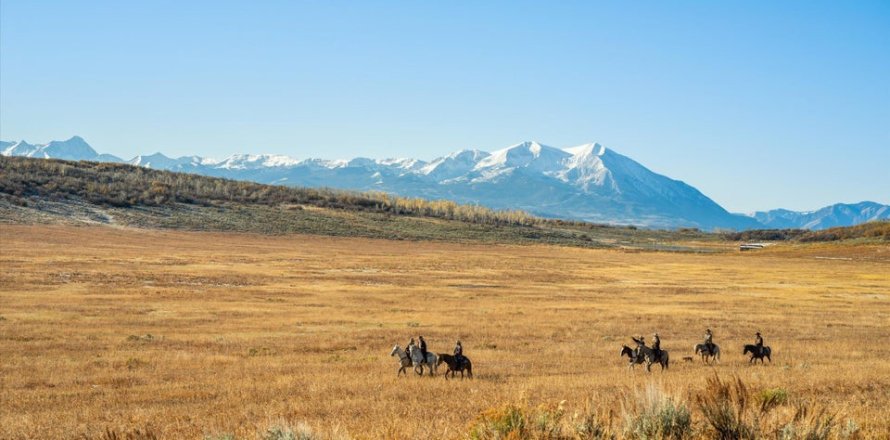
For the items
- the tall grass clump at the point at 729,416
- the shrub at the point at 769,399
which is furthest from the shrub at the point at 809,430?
the shrub at the point at 769,399

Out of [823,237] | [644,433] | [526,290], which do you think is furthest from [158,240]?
[823,237]

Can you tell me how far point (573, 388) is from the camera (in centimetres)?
1686

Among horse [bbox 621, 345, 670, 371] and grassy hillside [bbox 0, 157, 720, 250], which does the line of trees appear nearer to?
grassy hillside [bbox 0, 157, 720, 250]

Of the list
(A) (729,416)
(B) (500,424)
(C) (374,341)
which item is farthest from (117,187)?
(A) (729,416)

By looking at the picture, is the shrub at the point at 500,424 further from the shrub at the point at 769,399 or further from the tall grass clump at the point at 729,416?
the shrub at the point at 769,399

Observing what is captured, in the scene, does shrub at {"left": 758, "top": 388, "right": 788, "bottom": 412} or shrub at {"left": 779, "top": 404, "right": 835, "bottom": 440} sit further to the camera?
shrub at {"left": 758, "top": 388, "right": 788, "bottom": 412}

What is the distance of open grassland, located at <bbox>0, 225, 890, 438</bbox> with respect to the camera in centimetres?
1362

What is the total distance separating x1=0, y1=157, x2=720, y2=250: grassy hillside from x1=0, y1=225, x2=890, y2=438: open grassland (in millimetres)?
53556

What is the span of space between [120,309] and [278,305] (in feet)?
28.7

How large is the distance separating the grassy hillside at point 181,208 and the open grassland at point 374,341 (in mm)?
53556

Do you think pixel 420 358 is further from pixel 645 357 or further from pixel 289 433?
pixel 289 433

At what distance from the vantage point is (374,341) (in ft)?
94.8

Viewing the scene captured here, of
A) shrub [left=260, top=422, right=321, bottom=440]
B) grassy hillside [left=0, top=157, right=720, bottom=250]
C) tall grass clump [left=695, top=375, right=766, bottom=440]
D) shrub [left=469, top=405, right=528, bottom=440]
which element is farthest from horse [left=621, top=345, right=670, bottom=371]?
grassy hillside [left=0, top=157, right=720, bottom=250]

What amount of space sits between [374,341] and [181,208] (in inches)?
5090
